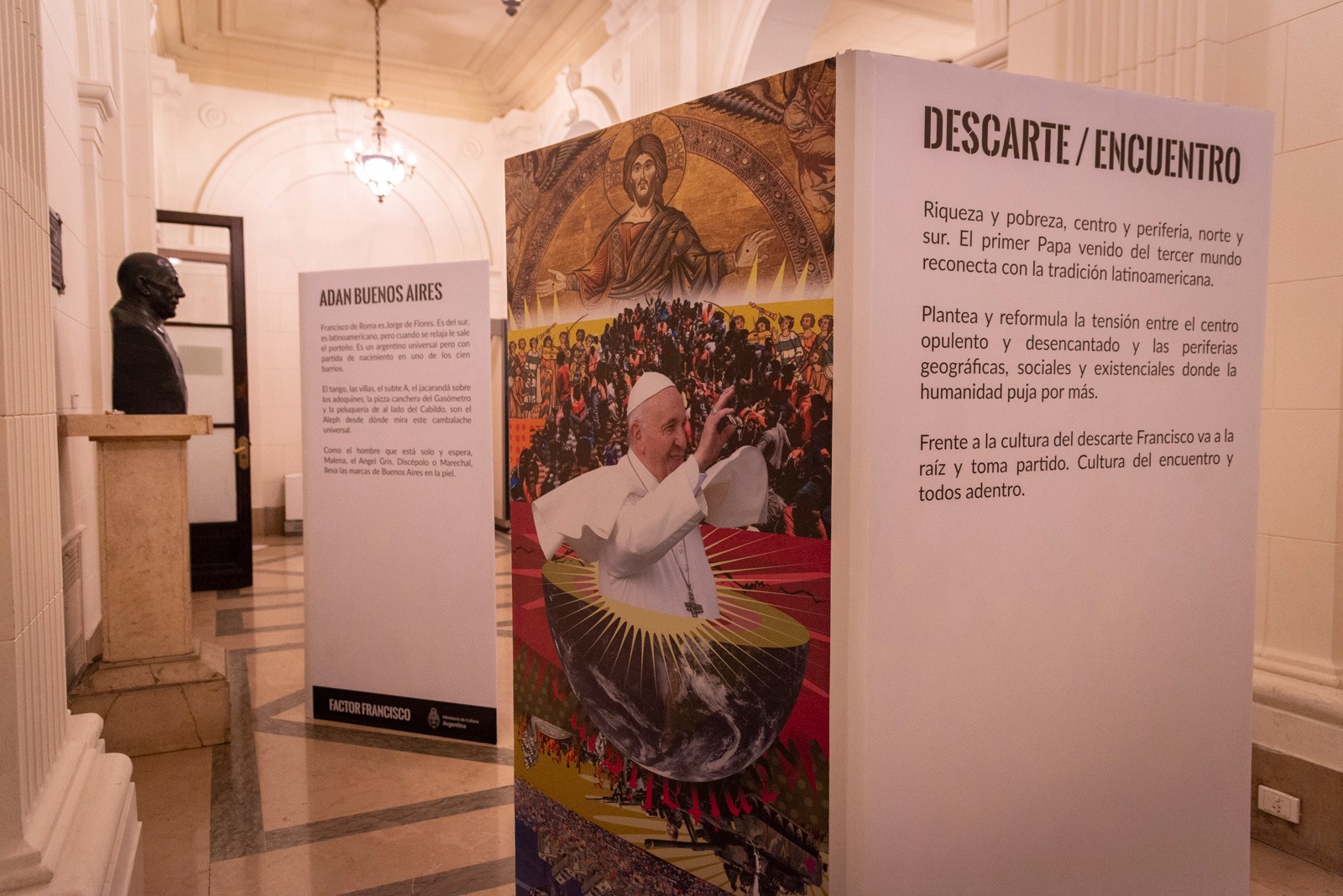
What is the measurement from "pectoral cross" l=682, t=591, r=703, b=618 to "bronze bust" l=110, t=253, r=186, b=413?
3.69m

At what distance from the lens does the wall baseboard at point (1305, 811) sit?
2756 mm

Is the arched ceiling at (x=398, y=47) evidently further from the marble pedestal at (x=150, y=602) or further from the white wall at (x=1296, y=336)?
the white wall at (x=1296, y=336)

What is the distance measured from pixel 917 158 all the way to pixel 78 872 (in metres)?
2.10

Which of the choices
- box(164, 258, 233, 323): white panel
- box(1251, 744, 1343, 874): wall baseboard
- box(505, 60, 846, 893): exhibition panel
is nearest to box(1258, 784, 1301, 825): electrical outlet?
box(1251, 744, 1343, 874): wall baseboard

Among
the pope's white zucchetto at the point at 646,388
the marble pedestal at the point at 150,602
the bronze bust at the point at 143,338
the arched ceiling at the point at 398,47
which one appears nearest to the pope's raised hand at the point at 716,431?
the pope's white zucchetto at the point at 646,388

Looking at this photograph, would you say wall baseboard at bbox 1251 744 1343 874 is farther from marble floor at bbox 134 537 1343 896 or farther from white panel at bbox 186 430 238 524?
white panel at bbox 186 430 238 524

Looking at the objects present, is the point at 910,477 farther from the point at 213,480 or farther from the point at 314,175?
the point at 314,175

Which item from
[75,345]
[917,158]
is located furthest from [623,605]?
[75,345]

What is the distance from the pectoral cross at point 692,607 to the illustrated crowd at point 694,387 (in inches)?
8.2

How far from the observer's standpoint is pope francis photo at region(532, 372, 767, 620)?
1456mm

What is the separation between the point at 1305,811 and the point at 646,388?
2.72 meters

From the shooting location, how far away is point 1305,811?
2824mm

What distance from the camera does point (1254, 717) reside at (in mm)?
2957

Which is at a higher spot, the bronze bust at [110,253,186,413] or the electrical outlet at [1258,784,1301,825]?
the bronze bust at [110,253,186,413]
